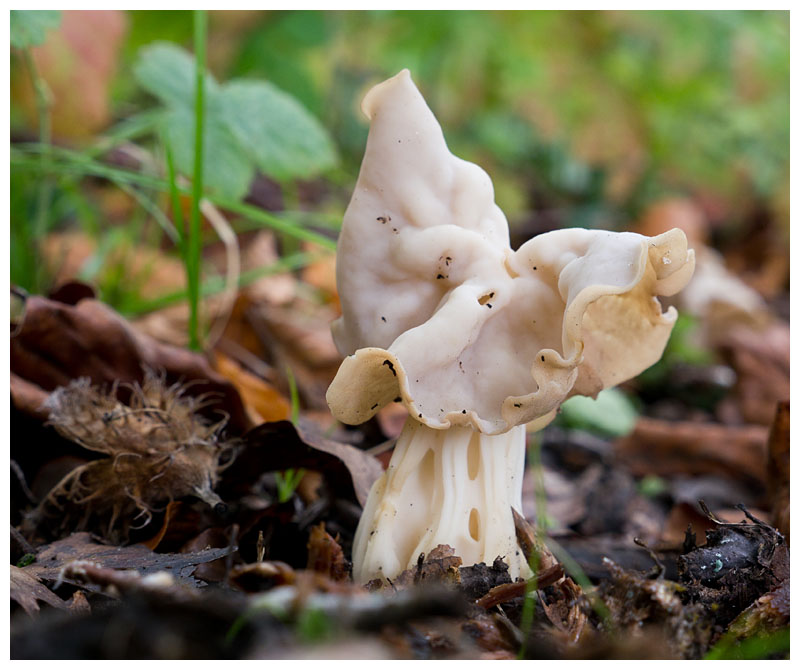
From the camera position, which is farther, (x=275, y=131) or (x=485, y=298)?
(x=275, y=131)

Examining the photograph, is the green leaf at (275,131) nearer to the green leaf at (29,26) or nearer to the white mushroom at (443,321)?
the green leaf at (29,26)

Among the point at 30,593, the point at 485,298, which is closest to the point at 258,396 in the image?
the point at 485,298

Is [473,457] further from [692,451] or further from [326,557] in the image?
[692,451]

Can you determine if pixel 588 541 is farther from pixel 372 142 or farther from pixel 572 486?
pixel 372 142

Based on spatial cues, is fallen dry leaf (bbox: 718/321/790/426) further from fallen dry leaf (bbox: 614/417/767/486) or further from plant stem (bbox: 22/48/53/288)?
plant stem (bbox: 22/48/53/288)

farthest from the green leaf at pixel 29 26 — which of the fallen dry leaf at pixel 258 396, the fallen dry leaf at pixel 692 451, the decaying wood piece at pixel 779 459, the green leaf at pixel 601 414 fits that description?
the fallen dry leaf at pixel 692 451

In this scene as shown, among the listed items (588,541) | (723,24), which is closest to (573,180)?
(723,24)
